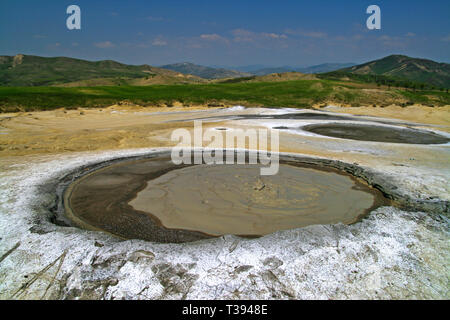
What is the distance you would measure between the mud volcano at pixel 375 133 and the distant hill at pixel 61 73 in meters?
66.4

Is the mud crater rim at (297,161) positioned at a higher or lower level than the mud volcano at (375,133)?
lower

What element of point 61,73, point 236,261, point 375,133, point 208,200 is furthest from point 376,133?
point 61,73

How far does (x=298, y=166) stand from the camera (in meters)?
9.58

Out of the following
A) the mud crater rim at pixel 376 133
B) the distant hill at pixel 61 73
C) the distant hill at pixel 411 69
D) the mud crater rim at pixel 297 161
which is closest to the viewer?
the mud crater rim at pixel 297 161

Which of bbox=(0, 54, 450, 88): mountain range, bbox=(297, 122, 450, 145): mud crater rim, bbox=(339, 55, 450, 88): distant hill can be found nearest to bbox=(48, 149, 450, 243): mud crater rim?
bbox=(297, 122, 450, 145): mud crater rim

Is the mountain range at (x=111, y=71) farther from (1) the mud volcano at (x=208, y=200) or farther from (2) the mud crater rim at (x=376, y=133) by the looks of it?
(1) the mud volcano at (x=208, y=200)

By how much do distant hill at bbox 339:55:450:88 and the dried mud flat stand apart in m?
131

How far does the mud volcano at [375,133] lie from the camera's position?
1502 cm

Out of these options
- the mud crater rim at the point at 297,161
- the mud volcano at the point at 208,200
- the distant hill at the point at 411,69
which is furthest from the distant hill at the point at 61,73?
the distant hill at the point at 411,69

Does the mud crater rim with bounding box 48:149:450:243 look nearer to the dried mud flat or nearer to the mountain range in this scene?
the dried mud flat
